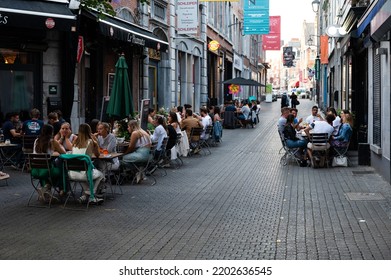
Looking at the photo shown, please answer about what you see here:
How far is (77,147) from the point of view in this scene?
10.9m

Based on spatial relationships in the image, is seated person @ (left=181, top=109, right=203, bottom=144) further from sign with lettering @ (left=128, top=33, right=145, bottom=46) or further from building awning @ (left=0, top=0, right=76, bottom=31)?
building awning @ (left=0, top=0, right=76, bottom=31)

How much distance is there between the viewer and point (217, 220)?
9.47 meters

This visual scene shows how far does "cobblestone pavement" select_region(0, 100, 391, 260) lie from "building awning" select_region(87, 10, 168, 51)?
18.4ft

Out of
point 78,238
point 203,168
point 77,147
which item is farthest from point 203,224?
point 203,168

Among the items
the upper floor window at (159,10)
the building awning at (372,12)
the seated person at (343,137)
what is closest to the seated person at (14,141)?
the seated person at (343,137)

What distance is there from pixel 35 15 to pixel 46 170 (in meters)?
6.81

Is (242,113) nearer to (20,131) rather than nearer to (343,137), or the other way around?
(343,137)

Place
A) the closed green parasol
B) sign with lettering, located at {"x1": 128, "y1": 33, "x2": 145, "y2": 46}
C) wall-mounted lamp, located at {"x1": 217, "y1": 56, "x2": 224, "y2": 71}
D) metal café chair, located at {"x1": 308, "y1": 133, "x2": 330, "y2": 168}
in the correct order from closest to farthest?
the closed green parasol
metal café chair, located at {"x1": 308, "y1": 133, "x2": 330, "y2": 168}
sign with lettering, located at {"x1": 128, "y1": 33, "x2": 145, "y2": 46}
wall-mounted lamp, located at {"x1": 217, "y1": 56, "x2": 224, "y2": 71}

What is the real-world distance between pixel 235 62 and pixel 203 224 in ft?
148

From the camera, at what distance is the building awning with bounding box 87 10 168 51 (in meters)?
18.5

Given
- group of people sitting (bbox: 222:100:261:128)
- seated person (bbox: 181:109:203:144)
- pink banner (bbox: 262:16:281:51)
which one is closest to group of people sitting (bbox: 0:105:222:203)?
seated person (bbox: 181:109:203:144)

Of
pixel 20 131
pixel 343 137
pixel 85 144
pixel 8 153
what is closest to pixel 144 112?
pixel 20 131

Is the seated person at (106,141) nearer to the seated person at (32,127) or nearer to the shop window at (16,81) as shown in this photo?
the seated person at (32,127)

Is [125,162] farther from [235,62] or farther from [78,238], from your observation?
[235,62]
